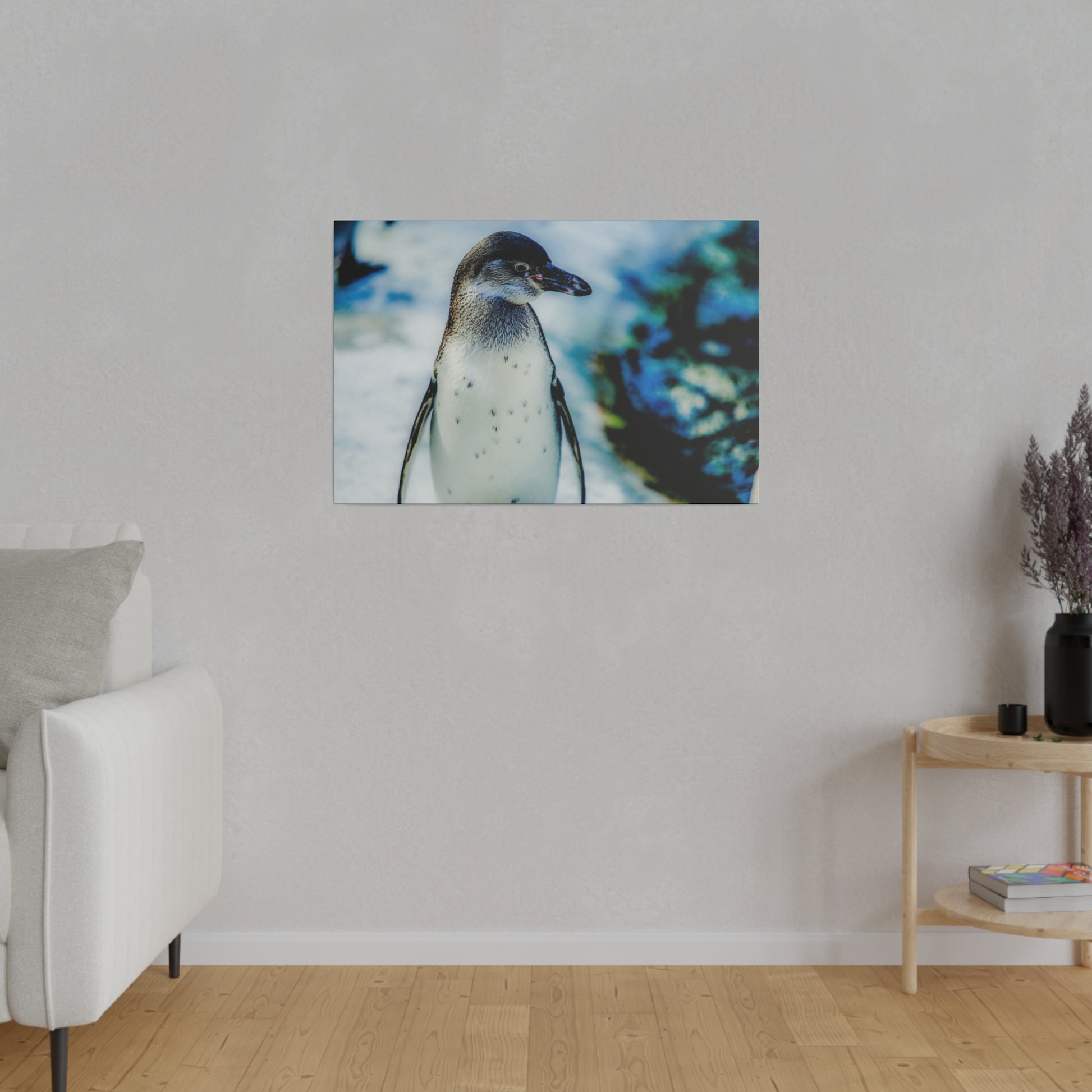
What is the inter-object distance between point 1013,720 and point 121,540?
1.93m

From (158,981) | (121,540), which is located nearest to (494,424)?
(121,540)

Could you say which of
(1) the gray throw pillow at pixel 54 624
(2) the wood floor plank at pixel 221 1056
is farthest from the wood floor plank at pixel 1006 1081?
(1) the gray throw pillow at pixel 54 624

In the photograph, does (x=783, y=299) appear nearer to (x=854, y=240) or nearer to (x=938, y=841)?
(x=854, y=240)

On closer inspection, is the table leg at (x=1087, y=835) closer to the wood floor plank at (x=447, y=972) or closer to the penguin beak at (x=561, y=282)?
the wood floor plank at (x=447, y=972)

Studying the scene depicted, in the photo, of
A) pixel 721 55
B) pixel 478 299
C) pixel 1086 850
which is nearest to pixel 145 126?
pixel 478 299

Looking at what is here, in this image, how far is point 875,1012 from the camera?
2.08 metres

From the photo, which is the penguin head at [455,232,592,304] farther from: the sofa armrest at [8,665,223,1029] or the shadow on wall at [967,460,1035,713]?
the sofa armrest at [8,665,223,1029]

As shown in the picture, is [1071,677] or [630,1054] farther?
[1071,677]

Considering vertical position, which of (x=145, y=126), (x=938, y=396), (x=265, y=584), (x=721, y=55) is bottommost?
(x=265, y=584)

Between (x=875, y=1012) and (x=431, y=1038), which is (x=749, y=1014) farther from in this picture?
(x=431, y=1038)

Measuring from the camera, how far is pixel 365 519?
7.76 feet

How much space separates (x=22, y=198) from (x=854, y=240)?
192cm

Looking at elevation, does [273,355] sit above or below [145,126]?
below

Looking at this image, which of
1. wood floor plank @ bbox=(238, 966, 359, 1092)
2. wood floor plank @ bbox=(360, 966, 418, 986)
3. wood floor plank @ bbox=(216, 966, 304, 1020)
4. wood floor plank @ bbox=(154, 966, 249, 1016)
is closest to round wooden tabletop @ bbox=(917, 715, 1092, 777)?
wood floor plank @ bbox=(360, 966, 418, 986)
